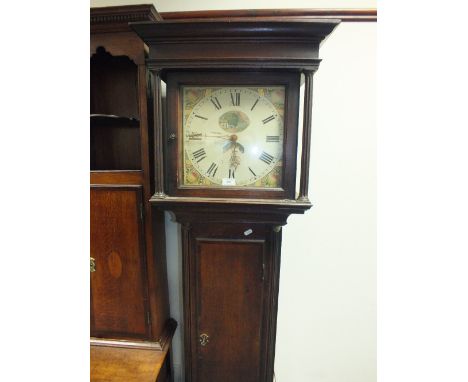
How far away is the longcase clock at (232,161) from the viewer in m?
0.63

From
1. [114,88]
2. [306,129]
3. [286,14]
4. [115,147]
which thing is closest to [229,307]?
[306,129]

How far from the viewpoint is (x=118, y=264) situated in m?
0.87

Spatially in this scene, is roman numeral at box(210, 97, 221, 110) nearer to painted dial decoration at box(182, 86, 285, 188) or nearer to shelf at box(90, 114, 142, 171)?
painted dial decoration at box(182, 86, 285, 188)

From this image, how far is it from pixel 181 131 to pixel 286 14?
66 cm

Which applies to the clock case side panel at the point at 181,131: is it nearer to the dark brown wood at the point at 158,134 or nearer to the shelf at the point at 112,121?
the dark brown wood at the point at 158,134

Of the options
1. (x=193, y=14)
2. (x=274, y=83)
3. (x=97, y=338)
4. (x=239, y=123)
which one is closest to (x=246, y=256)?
(x=239, y=123)

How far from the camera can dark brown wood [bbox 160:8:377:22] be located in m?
0.90

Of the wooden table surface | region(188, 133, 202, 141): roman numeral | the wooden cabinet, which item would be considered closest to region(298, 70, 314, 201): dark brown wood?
region(188, 133, 202, 141): roman numeral

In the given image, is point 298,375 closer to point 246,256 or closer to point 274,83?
point 246,256

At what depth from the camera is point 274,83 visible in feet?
2.18

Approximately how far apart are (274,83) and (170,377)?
1.30 meters

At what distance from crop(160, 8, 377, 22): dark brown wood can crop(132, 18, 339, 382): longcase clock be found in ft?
1.25

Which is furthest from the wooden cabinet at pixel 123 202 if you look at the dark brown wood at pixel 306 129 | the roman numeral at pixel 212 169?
the dark brown wood at pixel 306 129

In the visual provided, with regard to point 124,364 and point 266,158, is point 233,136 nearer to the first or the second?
point 266,158
